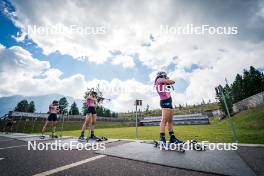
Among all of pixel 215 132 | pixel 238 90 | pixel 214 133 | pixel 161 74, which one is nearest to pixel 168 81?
pixel 161 74

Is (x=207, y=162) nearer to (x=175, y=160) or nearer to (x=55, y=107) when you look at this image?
(x=175, y=160)

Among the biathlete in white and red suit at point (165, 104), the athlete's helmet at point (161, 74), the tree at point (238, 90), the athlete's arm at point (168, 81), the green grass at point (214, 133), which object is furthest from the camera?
the tree at point (238, 90)

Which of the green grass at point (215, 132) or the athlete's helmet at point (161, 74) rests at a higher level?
the athlete's helmet at point (161, 74)

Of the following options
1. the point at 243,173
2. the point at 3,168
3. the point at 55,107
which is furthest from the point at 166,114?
the point at 55,107

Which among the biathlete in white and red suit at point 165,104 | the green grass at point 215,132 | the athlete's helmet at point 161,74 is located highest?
the athlete's helmet at point 161,74

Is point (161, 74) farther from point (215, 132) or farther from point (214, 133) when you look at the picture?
point (215, 132)

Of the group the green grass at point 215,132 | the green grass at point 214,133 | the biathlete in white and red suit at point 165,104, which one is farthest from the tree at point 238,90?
the biathlete in white and red suit at point 165,104

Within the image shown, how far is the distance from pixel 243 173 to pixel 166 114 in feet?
9.08

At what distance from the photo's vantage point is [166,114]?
5016 mm

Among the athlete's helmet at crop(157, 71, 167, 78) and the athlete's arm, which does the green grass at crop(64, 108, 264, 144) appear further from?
the athlete's helmet at crop(157, 71, 167, 78)

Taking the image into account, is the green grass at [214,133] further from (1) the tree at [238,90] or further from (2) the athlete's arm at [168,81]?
(1) the tree at [238,90]

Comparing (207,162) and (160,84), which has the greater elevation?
(160,84)

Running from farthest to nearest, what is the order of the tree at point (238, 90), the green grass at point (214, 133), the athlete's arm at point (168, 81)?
the tree at point (238, 90) < the green grass at point (214, 133) < the athlete's arm at point (168, 81)

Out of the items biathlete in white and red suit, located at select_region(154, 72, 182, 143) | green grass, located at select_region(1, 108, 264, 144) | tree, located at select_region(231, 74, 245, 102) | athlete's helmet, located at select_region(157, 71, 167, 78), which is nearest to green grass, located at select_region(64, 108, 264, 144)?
green grass, located at select_region(1, 108, 264, 144)
